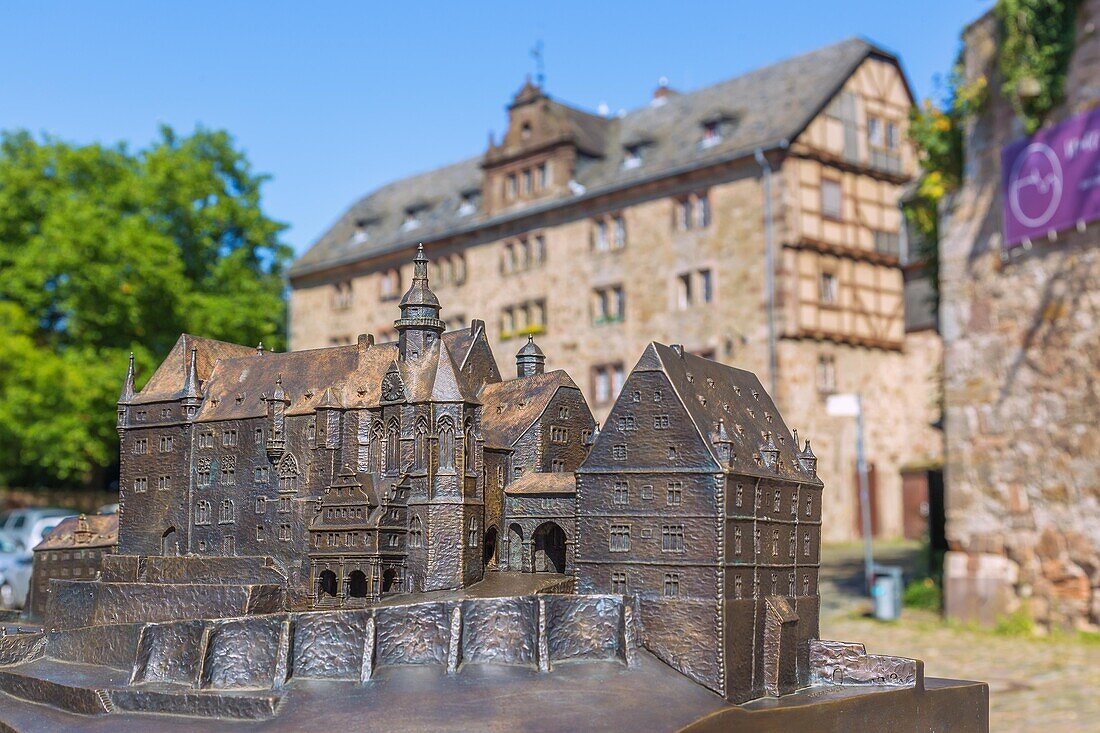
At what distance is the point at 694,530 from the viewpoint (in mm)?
8039

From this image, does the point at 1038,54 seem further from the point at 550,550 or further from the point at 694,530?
the point at 694,530

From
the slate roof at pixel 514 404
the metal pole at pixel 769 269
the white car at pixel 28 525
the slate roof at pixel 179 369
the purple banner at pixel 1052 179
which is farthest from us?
the metal pole at pixel 769 269

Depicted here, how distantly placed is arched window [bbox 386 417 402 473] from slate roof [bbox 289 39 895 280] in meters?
29.8

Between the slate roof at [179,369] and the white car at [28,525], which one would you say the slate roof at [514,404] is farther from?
the white car at [28,525]

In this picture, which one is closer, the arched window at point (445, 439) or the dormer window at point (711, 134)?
the arched window at point (445, 439)

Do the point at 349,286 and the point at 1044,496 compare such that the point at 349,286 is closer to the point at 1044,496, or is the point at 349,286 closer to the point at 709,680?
the point at 1044,496

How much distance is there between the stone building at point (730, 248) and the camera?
38.2 meters

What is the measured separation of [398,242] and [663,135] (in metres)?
10.8

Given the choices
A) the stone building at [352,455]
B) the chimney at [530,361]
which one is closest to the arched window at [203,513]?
the stone building at [352,455]

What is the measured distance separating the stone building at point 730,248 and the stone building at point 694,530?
91.5 feet

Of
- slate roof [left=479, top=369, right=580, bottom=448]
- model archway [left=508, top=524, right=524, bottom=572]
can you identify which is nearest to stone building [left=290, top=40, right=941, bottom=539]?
slate roof [left=479, top=369, right=580, bottom=448]

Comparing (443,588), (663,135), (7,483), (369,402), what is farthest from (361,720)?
(7,483)

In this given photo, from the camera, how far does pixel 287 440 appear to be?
383 inches

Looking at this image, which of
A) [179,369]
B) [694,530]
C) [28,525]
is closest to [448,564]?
[694,530]
